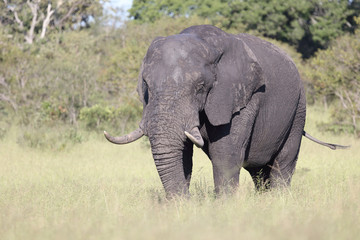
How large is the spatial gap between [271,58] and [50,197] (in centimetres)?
289

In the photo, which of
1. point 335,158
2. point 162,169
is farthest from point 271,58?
point 335,158

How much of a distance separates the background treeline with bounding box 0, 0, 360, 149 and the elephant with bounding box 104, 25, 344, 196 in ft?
23.0

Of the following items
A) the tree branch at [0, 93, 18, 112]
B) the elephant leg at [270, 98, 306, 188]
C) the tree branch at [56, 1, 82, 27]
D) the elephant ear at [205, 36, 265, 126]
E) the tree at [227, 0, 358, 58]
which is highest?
the elephant ear at [205, 36, 265, 126]

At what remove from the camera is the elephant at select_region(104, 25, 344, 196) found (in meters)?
5.38

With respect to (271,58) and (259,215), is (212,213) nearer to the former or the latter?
(259,215)

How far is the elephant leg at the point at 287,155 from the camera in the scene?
24.7ft

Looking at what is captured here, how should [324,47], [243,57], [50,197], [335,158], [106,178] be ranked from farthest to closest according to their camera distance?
[324,47] → [335,158] → [106,178] → [50,197] → [243,57]

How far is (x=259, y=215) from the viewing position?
198 inches

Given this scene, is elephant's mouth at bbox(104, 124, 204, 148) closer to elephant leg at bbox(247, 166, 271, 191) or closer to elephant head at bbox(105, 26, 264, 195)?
elephant head at bbox(105, 26, 264, 195)

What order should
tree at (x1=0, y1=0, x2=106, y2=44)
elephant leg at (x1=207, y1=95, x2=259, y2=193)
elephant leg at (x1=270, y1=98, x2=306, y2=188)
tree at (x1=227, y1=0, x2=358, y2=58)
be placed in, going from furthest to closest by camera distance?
1. tree at (x1=0, y1=0, x2=106, y2=44)
2. tree at (x1=227, y1=0, x2=358, y2=58)
3. elephant leg at (x1=270, y1=98, x2=306, y2=188)
4. elephant leg at (x1=207, y1=95, x2=259, y2=193)

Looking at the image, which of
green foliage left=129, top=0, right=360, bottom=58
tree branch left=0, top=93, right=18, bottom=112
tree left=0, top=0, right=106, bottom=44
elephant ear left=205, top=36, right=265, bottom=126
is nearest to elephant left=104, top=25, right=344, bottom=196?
elephant ear left=205, top=36, right=265, bottom=126

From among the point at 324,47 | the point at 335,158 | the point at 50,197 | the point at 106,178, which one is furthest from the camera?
the point at 324,47

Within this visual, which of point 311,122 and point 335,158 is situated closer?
point 335,158

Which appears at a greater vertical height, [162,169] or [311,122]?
[162,169]
